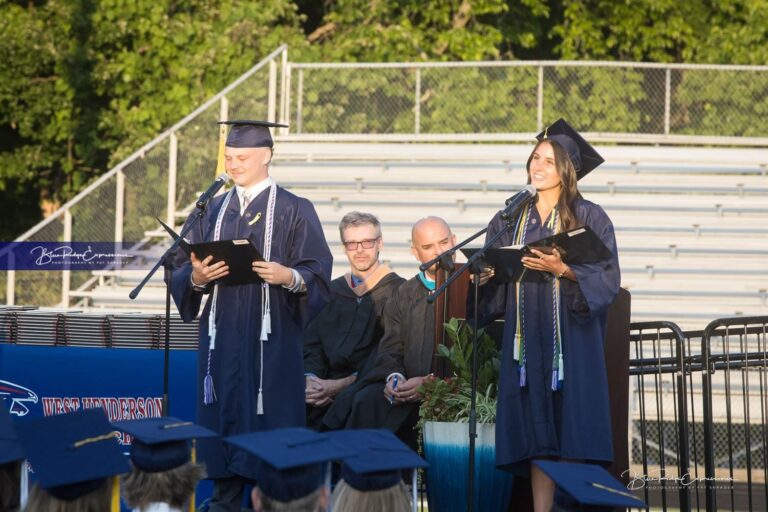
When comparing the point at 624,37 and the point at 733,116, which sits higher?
the point at 624,37

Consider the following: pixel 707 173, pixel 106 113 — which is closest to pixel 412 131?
pixel 707 173

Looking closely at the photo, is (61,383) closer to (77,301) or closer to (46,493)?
(46,493)

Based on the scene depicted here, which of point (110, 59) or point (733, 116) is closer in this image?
point (733, 116)

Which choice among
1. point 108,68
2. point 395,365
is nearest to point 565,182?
point 395,365

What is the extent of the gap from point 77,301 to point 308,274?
7877mm

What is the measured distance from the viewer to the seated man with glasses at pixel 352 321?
7168mm

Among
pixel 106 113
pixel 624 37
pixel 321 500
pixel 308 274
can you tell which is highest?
pixel 624 37

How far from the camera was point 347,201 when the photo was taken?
557 inches

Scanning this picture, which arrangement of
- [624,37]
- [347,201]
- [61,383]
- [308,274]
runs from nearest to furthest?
[308,274], [61,383], [347,201], [624,37]

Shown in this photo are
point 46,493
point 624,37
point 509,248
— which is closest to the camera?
point 46,493

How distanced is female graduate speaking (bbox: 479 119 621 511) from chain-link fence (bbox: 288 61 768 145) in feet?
28.9

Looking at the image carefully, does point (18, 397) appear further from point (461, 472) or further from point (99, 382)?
point (461, 472)

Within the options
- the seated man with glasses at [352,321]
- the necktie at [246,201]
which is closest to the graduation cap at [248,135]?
the necktie at [246,201]

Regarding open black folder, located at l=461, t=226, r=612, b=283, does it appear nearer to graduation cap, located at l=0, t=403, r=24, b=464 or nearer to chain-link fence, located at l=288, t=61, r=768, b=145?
graduation cap, located at l=0, t=403, r=24, b=464
